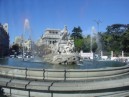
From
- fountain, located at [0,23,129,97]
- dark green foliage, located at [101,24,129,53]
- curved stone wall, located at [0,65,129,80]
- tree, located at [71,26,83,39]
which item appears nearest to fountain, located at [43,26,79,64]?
fountain, located at [0,23,129,97]

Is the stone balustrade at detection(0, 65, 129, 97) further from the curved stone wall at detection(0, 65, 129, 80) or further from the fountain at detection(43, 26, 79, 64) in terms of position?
the fountain at detection(43, 26, 79, 64)

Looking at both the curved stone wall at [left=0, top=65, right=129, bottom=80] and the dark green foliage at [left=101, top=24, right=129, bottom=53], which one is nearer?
the curved stone wall at [left=0, top=65, right=129, bottom=80]

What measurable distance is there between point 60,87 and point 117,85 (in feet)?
9.14

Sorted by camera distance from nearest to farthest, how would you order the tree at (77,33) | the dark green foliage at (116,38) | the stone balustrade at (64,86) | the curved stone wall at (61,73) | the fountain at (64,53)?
the stone balustrade at (64,86), the curved stone wall at (61,73), the fountain at (64,53), the dark green foliage at (116,38), the tree at (77,33)

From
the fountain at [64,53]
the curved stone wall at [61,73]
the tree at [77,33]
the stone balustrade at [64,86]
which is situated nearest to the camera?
the stone balustrade at [64,86]

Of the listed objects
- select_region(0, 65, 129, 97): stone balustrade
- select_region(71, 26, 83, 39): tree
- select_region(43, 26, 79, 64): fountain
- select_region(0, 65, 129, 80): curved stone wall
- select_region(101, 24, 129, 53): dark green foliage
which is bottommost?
select_region(0, 65, 129, 97): stone balustrade

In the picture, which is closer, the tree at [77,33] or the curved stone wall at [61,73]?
the curved stone wall at [61,73]

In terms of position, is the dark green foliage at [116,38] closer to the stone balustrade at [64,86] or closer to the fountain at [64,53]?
the fountain at [64,53]

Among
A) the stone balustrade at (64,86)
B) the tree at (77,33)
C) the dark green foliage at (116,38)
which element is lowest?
the stone balustrade at (64,86)

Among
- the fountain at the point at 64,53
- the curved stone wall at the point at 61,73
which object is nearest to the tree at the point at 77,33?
the fountain at the point at 64,53

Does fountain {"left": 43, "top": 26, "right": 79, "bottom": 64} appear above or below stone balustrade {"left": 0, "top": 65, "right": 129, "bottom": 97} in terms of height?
above

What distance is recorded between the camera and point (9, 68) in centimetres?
1692

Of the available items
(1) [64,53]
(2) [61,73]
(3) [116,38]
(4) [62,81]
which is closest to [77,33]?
(3) [116,38]

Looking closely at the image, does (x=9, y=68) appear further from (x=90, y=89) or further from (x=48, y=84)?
(x=90, y=89)
